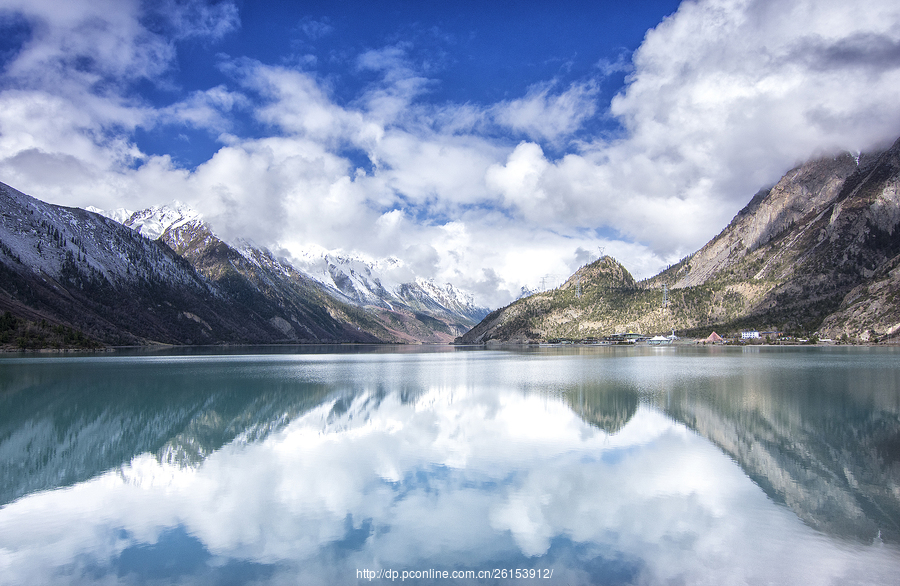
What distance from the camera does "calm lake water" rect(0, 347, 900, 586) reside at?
14.3 meters

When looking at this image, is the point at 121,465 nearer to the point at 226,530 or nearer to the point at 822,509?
the point at 226,530

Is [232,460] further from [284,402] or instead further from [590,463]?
[284,402]

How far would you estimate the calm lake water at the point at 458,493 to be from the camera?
14.3 meters

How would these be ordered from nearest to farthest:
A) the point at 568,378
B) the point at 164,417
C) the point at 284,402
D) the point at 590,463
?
the point at 590,463 < the point at 164,417 < the point at 284,402 < the point at 568,378

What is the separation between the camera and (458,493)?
67.8 ft

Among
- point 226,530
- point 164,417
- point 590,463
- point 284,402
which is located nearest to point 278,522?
point 226,530

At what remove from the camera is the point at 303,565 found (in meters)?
14.4

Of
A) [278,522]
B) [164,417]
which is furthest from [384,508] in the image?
[164,417]

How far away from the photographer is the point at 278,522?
17750mm

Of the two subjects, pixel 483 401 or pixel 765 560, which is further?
pixel 483 401

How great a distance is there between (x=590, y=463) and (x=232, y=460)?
17527mm

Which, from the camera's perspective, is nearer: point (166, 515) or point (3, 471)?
point (166, 515)

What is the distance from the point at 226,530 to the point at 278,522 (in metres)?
1.61

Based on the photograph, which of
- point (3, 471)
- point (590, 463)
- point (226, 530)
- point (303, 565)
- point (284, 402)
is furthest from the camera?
A: point (284, 402)
